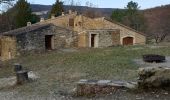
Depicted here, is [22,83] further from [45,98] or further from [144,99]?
[144,99]

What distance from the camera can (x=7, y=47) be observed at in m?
37.0

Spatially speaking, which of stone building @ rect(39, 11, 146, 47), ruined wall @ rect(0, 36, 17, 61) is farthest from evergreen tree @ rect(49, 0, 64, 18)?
ruined wall @ rect(0, 36, 17, 61)

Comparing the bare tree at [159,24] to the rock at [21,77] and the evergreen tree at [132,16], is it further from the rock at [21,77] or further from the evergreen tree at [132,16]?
the rock at [21,77]

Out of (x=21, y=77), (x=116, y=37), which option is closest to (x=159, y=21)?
(x=116, y=37)

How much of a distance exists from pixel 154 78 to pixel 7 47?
2798cm

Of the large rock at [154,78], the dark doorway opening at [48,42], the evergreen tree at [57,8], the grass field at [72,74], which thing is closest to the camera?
the large rock at [154,78]

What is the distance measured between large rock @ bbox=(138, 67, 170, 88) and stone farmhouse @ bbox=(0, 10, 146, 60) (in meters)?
24.8

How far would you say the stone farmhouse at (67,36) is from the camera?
3516 centimetres

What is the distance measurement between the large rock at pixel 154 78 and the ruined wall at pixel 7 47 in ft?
81.9

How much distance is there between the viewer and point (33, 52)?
35.3m

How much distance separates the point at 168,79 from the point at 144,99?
3.25 feet

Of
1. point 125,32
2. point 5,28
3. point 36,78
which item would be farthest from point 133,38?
point 36,78

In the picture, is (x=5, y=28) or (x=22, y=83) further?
(x=5, y=28)

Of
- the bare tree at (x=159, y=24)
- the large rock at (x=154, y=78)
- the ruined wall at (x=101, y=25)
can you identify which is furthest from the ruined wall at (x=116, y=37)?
the large rock at (x=154, y=78)
